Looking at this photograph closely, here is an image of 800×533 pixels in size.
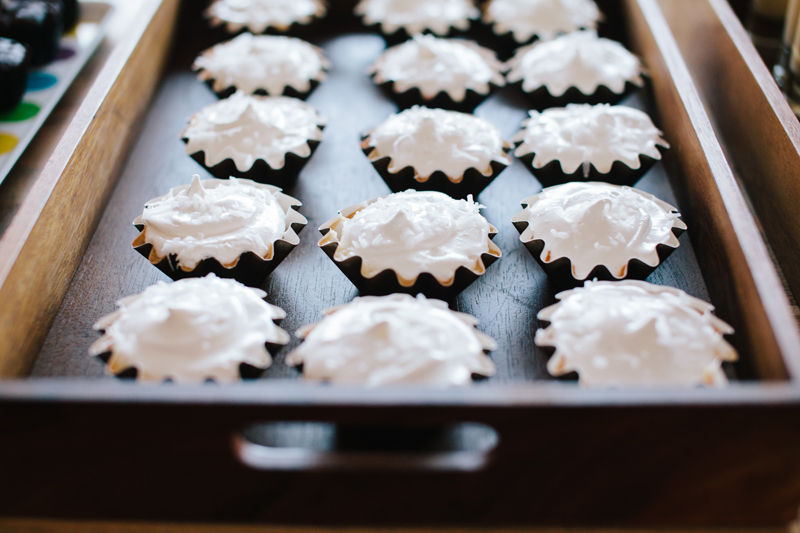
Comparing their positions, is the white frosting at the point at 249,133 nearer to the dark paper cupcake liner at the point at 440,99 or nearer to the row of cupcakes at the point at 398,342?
the dark paper cupcake liner at the point at 440,99

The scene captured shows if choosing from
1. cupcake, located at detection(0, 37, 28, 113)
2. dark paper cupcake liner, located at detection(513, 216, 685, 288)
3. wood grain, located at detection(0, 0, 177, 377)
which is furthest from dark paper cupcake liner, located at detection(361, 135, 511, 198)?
cupcake, located at detection(0, 37, 28, 113)

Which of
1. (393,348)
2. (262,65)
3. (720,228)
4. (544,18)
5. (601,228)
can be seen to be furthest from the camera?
(544,18)

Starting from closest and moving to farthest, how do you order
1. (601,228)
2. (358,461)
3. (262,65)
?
(358,461), (601,228), (262,65)

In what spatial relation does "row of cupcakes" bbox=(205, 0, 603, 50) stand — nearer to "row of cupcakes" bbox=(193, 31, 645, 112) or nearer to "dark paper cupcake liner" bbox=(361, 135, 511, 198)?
"row of cupcakes" bbox=(193, 31, 645, 112)

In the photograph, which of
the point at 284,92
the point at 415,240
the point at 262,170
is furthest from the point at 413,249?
the point at 284,92

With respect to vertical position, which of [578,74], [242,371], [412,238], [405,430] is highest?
[578,74]

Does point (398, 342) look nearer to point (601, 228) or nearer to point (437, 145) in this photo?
point (601, 228)

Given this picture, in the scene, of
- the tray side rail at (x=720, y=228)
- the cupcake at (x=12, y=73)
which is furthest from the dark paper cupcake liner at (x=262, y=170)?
the tray side rail at (x=720, y=228)

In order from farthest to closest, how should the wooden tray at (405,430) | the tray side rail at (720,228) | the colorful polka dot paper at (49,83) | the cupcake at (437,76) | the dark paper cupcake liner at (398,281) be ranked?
the cupcake at (437,76) → the colorful polka dot paper at (49,83) → the dark paper cupcake liner at (398,281) → the tray side rail at (720,228) → the wooden tray at (405,430)
